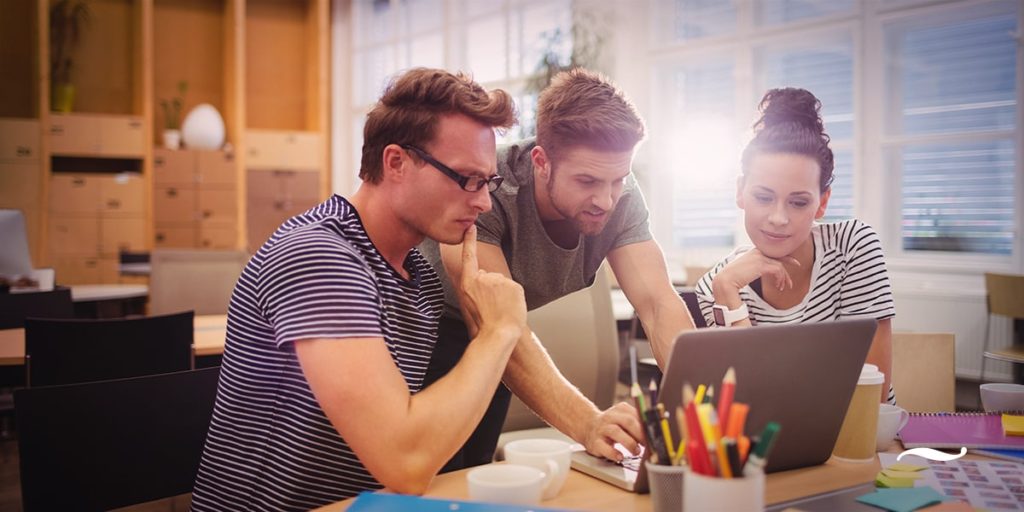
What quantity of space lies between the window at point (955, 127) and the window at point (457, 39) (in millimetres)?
2469

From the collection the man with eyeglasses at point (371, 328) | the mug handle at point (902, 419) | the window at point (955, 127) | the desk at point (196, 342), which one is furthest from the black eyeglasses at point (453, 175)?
the window at point (955, 127)

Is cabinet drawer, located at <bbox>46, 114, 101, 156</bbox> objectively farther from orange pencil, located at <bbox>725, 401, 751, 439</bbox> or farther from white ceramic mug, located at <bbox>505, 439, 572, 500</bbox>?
orange pencil, located at <bbox>725, 401, 751, 439</bbox>

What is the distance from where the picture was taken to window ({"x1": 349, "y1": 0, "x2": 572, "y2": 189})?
23.6ft

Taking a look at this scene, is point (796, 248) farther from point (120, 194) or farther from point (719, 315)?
point (120, 194)

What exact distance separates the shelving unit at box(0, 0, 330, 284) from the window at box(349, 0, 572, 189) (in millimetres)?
428

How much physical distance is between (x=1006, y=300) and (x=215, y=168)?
7.11 metres

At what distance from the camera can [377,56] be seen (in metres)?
9.55

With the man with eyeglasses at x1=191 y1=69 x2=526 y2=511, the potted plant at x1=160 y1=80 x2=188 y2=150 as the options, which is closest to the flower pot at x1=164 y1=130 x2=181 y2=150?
the potted plant at x1=160 y1=80 x2=188 y2=150

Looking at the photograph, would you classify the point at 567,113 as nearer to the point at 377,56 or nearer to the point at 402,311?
the point at 402,311

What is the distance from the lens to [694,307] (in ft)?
6.48

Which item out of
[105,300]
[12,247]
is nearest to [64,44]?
[105,300]

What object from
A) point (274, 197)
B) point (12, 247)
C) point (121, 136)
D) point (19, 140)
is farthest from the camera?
point (274, 197)

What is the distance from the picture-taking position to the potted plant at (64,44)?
7.92 meters

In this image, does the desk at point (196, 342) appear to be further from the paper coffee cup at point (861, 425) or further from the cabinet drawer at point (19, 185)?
the cabinet drawer at point (19, 185)
